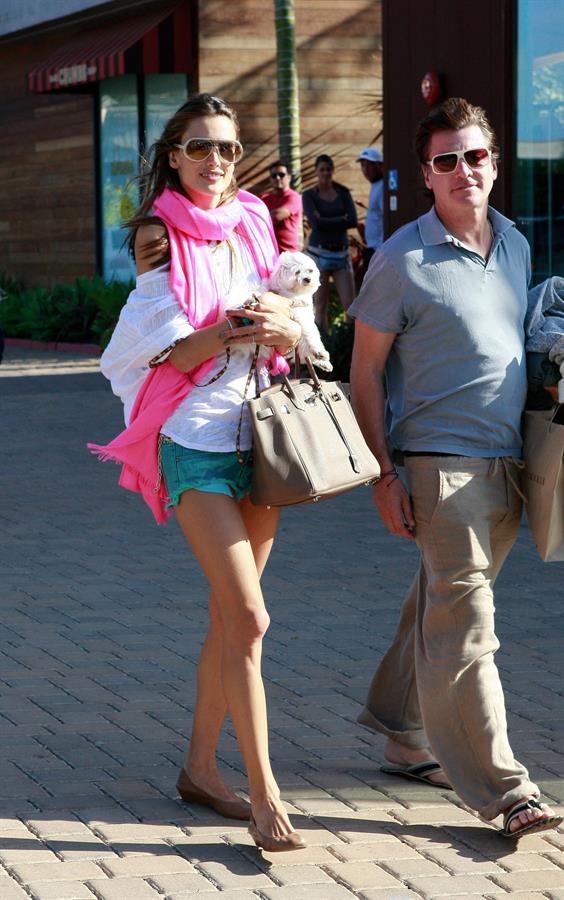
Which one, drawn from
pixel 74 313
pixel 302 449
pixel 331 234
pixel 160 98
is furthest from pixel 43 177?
pixel 302 449

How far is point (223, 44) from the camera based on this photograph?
21.1 m

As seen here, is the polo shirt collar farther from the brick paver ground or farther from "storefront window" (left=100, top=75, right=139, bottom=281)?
"storefront window" (left=100, top=75, right=139, bottom=281)

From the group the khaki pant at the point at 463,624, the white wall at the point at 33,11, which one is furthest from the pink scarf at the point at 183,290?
the white wall at the point at 33,11

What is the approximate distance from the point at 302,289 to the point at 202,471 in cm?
56

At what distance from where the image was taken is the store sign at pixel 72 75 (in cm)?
2203

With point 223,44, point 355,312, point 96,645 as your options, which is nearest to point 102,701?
point 96,645

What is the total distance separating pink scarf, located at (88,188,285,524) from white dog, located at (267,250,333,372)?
0.10 meters

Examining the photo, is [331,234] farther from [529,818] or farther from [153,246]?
[529,818]

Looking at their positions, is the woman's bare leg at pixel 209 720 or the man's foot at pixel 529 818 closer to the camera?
the man's foot at pixel 529 818

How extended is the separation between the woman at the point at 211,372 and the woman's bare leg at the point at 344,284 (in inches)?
524

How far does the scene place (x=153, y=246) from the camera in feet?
13.9

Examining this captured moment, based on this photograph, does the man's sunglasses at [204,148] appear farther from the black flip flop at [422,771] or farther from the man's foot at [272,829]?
the black flip flop at [422,771]

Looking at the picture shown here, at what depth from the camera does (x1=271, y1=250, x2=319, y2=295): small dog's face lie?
4.25 metres

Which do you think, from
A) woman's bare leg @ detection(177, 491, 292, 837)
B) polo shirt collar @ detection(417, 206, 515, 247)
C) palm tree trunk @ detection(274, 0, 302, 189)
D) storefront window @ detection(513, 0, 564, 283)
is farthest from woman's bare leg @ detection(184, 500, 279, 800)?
palm tree trunk @ detection(274, 0, 302, 189)
